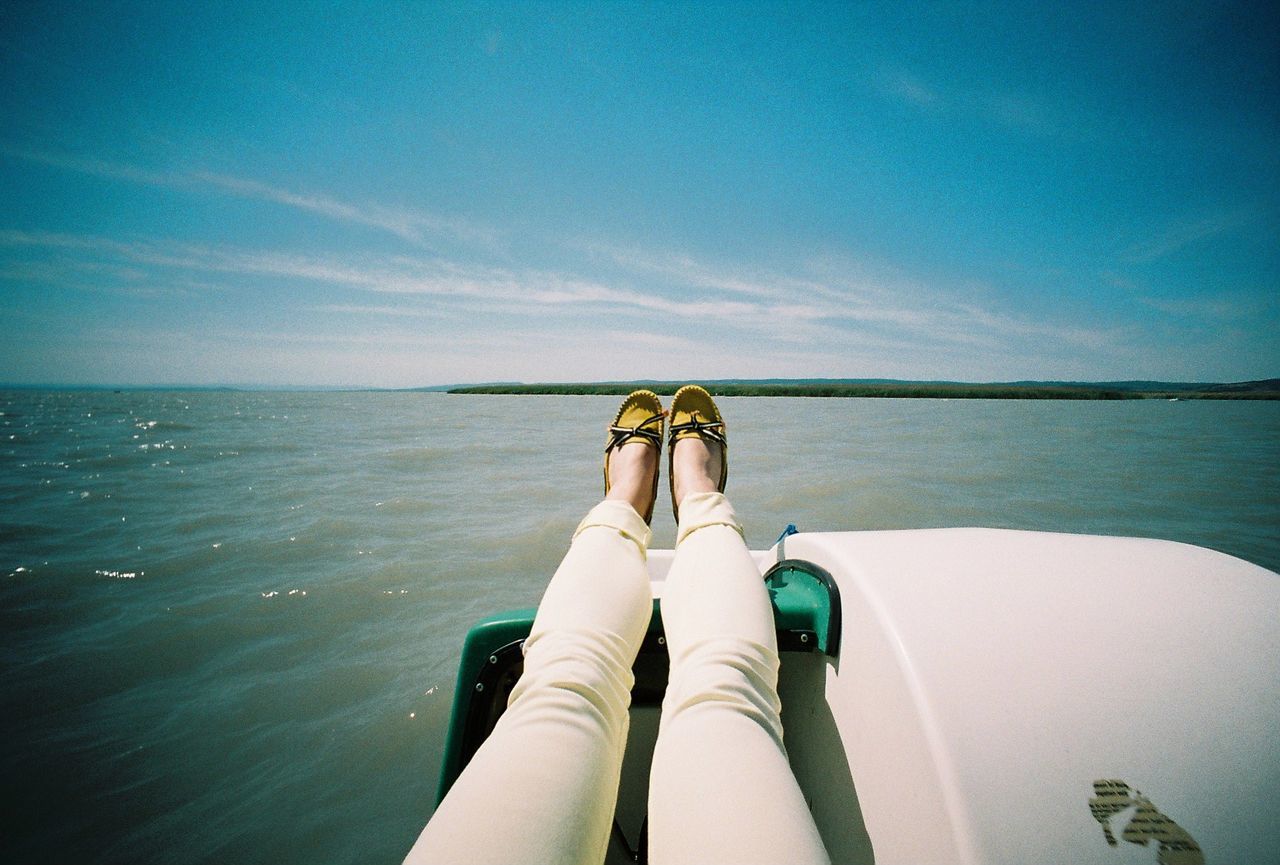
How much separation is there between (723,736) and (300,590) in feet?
8.22

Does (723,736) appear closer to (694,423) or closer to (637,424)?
(694,423)

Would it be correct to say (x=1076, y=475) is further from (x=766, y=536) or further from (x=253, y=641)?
(x=253, y=641)

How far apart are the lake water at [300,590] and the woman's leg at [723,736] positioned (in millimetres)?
1065

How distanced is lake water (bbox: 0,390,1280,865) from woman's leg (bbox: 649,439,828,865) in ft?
3.49

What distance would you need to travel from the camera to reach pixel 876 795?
0.60m

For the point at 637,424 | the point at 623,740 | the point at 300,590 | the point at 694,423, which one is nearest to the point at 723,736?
the point at 623,740

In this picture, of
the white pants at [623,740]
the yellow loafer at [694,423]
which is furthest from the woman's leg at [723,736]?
the yellow loafer at [694,423]

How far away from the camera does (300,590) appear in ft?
7.61

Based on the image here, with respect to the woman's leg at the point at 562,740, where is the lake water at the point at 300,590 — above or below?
below

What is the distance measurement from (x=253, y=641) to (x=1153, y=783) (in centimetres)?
265

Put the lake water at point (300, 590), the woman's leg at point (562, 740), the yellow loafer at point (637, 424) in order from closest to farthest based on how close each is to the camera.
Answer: the woman's leg at point (562, 740), the lake water at point (300, 590), the yellow loafer at point (637, 424)

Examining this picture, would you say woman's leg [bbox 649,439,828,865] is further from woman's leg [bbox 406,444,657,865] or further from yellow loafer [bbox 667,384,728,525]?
yellow loafer [bbox 667,384,728,525]

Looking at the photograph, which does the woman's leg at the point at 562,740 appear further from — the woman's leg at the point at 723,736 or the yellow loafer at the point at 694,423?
the yellow loafer at the point at 694,423

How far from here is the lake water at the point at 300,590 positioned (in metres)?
1.30
